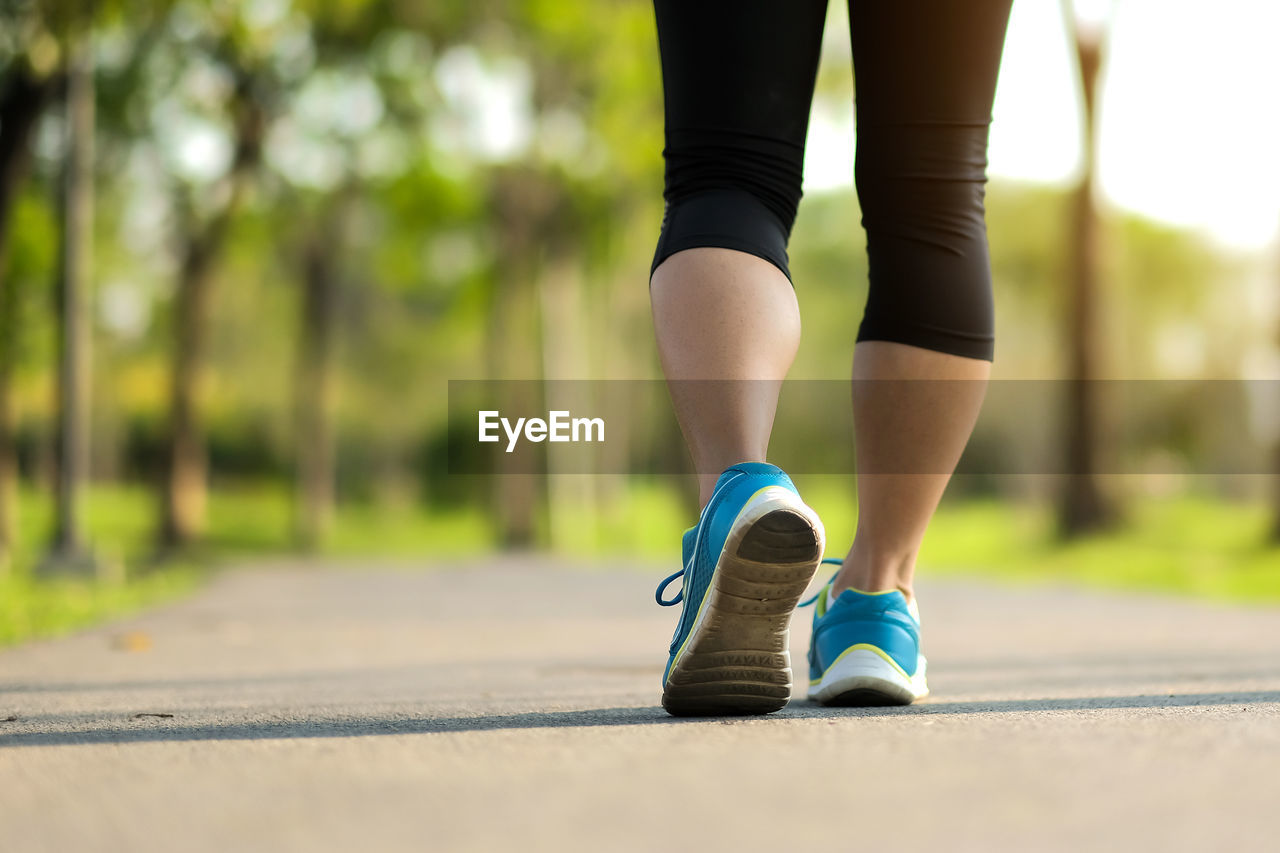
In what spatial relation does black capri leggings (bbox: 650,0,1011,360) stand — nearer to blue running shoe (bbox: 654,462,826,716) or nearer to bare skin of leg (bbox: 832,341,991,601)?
bare skin of leg (bbox: 832,341,991,601)

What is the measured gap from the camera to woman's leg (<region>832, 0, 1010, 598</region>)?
2252 mm

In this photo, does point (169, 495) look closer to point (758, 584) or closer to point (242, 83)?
point (242, 83)

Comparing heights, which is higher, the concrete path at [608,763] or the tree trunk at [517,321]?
the tree trunk at [517,321]

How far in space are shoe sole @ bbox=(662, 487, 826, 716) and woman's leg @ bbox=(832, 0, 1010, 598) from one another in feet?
1.35

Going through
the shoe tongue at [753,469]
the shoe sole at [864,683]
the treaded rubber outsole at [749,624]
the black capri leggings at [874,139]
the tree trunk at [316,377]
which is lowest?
the shoe sole at [864,683]

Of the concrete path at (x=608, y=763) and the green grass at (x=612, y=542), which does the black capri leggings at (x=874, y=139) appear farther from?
the green grass at (x=612, y=542)

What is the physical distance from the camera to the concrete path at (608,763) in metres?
1.21

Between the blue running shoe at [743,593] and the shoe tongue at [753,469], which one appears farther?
the shoe tongue at [753,469]

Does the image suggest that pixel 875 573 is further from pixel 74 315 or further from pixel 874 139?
pixel 74 315

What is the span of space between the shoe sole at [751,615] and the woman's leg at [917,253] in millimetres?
410

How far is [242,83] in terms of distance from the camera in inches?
727

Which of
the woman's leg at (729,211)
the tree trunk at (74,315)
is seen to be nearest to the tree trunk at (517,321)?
the tree trunk at (74,315)

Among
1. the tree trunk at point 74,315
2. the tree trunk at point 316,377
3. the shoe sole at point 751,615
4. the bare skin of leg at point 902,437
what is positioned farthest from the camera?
the tree trunk at point 316,377

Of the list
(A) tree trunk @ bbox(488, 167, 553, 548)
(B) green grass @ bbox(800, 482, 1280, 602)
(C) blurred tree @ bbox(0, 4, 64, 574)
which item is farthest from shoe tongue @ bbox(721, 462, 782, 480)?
(A) tree trunk @ bbox(488, 167, 553, 548)
